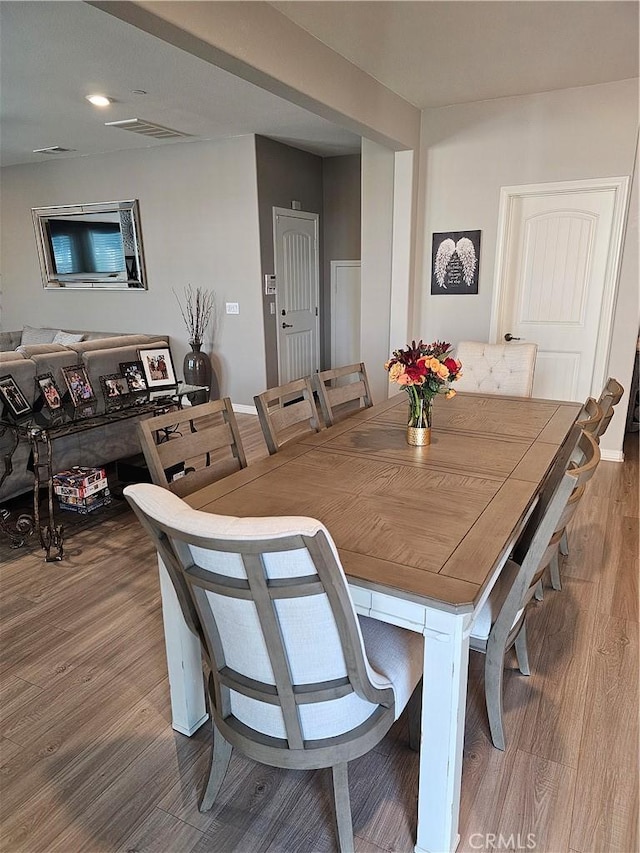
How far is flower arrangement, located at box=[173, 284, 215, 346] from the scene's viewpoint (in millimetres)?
6070

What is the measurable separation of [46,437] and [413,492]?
2090 millimetres

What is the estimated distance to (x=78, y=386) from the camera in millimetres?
3244

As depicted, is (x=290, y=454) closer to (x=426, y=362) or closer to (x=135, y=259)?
(x=426, y=362)

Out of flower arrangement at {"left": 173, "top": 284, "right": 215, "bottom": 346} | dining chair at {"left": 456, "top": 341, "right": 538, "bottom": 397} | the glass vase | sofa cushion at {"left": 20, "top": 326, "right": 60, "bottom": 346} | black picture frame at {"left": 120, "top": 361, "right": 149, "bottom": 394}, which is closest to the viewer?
the glass vase

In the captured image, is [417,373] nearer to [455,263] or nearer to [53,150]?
[455,263]

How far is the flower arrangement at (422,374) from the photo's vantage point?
2135 millimetres

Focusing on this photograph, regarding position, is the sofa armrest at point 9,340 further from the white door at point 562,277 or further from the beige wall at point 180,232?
the white door at point 562,277

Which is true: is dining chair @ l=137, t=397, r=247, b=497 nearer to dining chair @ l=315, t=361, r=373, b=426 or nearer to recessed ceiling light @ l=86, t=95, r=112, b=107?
dining chair @ l=315, t=361, r=373, b=426

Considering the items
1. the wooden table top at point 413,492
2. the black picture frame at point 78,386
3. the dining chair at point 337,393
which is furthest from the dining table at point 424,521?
the black picture frame at point 78,386

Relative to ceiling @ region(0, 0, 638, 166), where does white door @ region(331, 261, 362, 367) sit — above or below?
below

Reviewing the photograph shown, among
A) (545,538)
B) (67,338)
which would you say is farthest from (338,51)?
(67,338)

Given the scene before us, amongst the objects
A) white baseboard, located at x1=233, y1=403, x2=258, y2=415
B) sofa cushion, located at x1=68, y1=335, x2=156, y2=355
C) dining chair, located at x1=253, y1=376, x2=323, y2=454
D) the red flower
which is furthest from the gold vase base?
white baseboard, located at x1=233, y1=403, x2=258, y2=415

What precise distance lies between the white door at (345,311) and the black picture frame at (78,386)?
4.24 m

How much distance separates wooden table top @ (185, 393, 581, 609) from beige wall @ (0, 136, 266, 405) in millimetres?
3532
